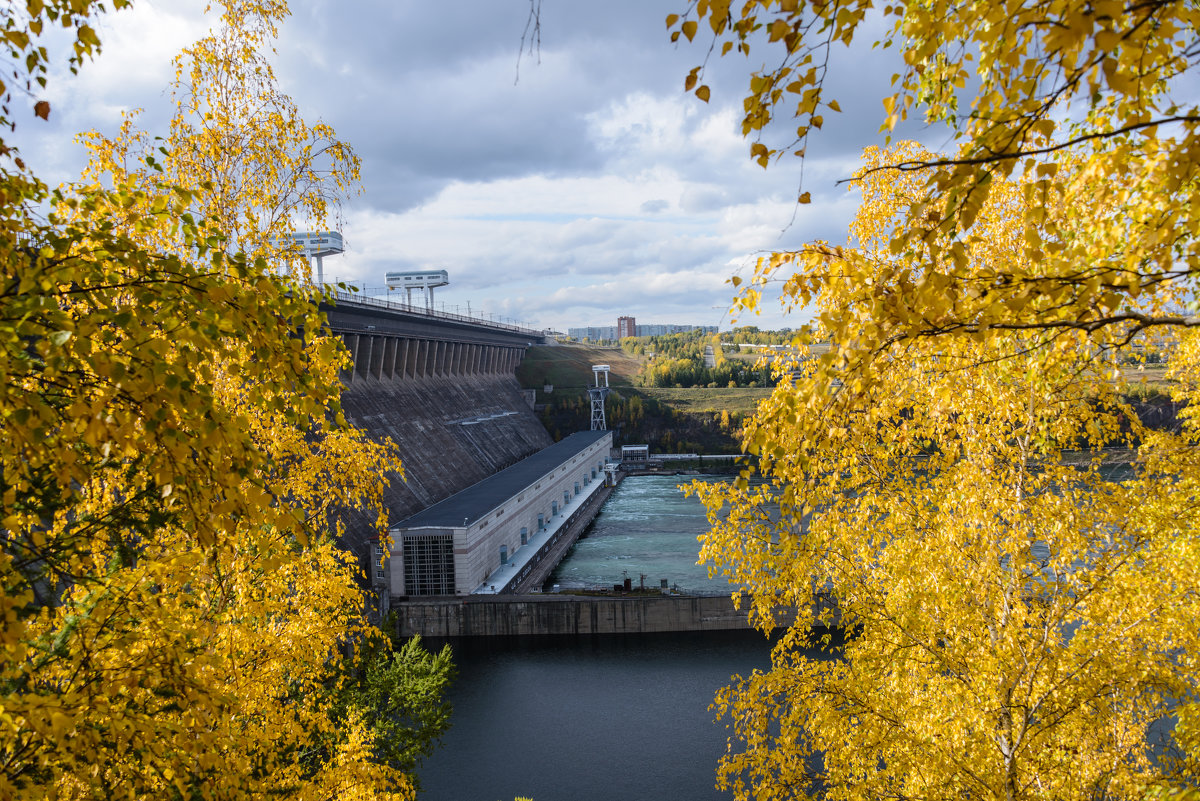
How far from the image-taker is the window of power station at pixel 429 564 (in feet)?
102

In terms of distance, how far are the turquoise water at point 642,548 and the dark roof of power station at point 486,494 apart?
4802 millimetres

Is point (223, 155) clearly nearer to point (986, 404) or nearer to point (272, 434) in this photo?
point (272, 434)

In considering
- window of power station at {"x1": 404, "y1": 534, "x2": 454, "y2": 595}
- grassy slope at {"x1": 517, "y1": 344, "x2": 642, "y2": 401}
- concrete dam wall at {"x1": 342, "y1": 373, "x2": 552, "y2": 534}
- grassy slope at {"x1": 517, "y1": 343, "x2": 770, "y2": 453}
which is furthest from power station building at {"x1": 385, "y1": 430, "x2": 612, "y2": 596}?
grassy slope at {"x1": 517, "y1": 344, "x2": 642, "y2": 401}

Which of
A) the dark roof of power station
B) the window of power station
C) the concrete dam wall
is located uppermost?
the concrete dam wall

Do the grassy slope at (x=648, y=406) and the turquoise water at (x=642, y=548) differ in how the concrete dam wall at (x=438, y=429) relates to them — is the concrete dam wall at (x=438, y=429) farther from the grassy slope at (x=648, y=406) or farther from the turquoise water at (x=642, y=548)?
the grassy slope at (x=648, y=406)

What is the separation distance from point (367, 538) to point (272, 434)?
26201mm

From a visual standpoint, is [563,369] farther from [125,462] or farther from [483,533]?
[125,462]

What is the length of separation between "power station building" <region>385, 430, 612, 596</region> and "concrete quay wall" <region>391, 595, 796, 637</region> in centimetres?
115

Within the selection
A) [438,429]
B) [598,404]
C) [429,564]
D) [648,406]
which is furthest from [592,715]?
[648,406]

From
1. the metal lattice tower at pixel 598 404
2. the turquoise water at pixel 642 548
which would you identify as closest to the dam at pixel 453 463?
the turquoise water at pixel 642 548

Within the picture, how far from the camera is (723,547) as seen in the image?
7.09 metres

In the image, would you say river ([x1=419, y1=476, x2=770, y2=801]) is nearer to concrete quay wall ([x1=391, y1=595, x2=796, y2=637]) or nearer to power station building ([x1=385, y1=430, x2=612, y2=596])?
concrete quay wall ([x1=391, y1=595, x2=796, y2=637])

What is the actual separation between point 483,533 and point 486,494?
6.56 m

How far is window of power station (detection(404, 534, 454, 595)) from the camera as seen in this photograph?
31031 millimetres
